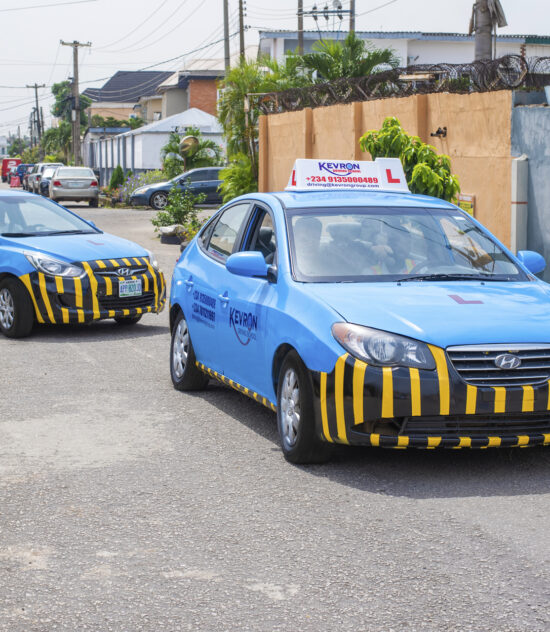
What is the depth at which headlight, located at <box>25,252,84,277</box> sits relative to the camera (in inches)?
440

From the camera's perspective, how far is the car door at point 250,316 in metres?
6.76

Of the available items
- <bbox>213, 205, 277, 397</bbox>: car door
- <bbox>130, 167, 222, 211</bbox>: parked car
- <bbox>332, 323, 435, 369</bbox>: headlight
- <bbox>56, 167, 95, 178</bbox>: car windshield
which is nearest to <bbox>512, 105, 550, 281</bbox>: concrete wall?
<bbox>213, 205, 277, 397</bbox>: car door

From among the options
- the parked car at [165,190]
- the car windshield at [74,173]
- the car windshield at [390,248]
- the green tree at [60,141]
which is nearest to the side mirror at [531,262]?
the car windshield at [390,248]

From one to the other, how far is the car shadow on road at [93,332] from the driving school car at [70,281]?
18 centimetres

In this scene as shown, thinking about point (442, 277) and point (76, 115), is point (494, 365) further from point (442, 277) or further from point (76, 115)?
point (76, 115)

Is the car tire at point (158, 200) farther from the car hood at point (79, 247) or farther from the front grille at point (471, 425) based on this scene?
the front grille at point (471, 425)

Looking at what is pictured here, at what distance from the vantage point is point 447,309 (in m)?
6.00

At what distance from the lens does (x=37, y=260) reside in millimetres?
11234

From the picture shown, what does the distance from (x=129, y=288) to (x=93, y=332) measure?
734mm

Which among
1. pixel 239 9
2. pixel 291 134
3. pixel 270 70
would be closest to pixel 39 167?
pixel 239 9

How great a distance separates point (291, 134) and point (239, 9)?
77.6ft

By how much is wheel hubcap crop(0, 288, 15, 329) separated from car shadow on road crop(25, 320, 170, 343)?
27 centimetres

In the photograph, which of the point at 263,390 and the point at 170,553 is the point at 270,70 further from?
the point at 170,553

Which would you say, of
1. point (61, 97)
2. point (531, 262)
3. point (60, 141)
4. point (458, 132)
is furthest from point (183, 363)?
point (61, 97)
